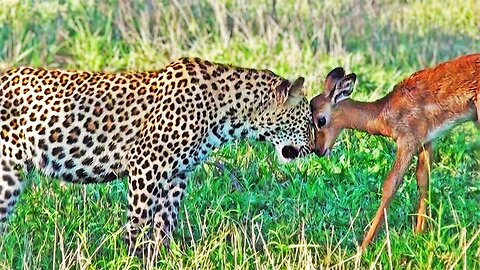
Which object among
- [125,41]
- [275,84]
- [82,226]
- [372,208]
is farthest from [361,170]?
[125,41]

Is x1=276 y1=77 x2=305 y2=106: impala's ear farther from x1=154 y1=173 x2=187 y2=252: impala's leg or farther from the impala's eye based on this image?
x1=154 y1=173 x2=187 y2=252: impala's leg

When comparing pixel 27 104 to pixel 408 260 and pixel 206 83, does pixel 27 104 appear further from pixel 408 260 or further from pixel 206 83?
pixel 408 260

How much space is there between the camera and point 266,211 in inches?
304

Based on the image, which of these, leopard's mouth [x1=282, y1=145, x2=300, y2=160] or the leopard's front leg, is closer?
the leopard's front leg

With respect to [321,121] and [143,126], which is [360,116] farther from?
[143,126]

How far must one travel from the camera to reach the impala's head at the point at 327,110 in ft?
23.9

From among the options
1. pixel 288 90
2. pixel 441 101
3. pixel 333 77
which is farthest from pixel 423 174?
pixel 288 90

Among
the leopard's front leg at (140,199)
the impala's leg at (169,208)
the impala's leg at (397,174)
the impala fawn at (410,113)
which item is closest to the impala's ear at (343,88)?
the impala fawn at (410,113)

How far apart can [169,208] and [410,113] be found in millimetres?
1392

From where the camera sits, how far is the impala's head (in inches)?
287

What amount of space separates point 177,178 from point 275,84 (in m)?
0.73

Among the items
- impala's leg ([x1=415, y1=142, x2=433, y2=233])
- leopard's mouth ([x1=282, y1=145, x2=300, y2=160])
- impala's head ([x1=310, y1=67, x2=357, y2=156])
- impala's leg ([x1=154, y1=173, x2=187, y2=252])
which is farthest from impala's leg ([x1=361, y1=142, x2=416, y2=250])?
impala's leg ([x1=154, y1=173, x2=187, y2=252])

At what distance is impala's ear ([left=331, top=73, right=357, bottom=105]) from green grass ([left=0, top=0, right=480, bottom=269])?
65 centimetres

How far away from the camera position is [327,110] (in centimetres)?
738
